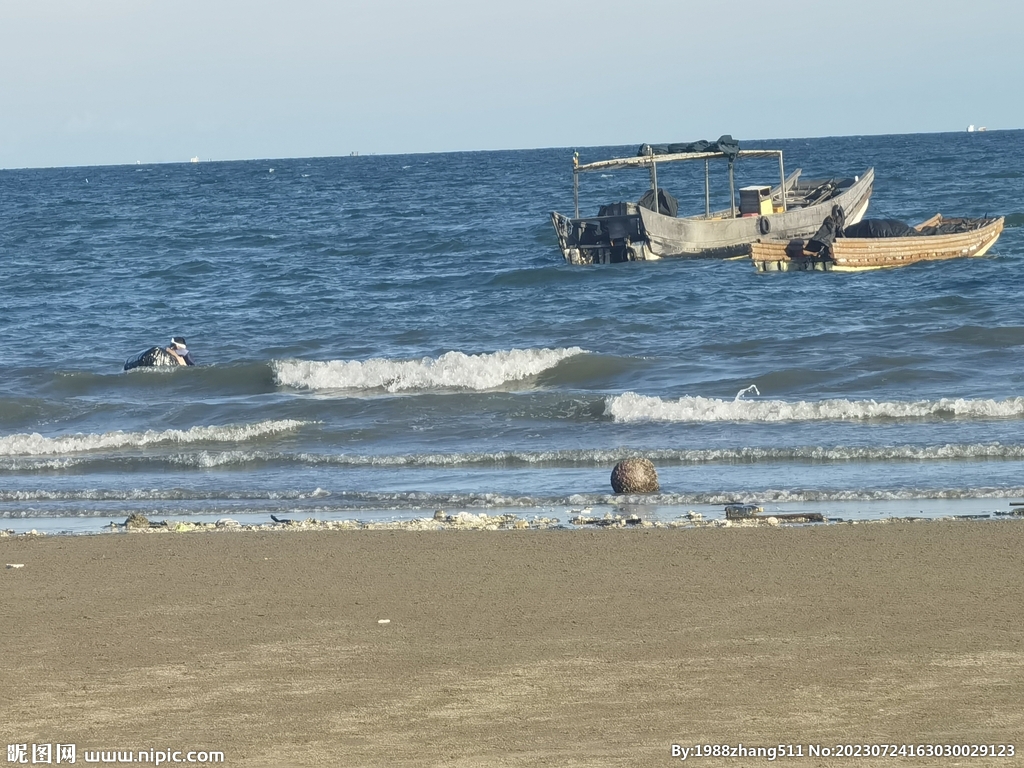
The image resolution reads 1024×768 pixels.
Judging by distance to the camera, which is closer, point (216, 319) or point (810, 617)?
point (810, 617)

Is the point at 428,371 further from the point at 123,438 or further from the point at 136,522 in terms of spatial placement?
the point at 136,522

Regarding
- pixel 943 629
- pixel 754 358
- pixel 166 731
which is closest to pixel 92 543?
pixel 166 731

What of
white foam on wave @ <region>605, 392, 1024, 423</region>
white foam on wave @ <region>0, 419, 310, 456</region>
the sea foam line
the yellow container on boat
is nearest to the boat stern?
the yellow container on boat

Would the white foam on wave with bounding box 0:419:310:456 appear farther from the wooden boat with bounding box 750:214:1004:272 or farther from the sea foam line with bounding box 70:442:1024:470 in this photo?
the wooden boat with bounding box 750:214:1004:272

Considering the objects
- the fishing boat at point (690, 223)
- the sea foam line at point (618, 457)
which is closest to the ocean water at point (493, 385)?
the sea foam line at point (618, 457)

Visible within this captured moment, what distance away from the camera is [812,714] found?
5109mm

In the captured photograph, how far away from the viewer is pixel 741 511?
9.06 meters

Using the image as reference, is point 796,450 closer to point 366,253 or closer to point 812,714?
point 812,714

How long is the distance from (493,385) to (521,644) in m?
10.3

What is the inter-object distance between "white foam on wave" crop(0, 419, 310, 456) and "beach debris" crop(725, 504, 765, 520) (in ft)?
20.1

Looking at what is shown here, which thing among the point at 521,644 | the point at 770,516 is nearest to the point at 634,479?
the point at 770,516

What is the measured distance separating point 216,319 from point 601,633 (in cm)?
1836

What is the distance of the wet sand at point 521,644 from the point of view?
5.04 meters

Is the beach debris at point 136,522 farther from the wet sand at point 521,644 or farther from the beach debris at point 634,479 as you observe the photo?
the beach debris at point 634,479
